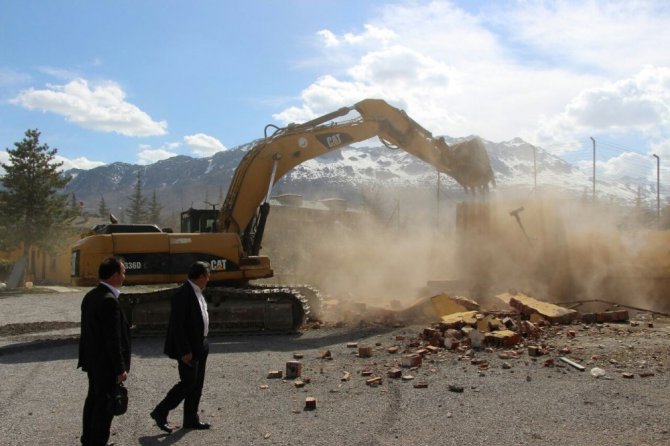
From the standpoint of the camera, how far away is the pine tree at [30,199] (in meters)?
36.1

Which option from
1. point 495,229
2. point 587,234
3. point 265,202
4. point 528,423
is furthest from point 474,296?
point 528,423

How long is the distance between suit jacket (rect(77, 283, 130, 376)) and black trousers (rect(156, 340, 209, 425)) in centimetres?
107

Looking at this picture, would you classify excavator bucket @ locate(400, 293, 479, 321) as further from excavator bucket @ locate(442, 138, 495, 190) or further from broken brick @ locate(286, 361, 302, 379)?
broken brick @ locate(286, 361, 302, 379)

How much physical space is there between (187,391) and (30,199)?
34472 millimetres

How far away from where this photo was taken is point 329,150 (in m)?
15.9

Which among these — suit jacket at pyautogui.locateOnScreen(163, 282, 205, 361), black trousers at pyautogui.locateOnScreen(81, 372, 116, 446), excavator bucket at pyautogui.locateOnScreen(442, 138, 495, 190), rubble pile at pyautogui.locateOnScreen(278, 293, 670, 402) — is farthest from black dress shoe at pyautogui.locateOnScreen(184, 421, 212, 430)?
excavator bucket at pyautogui.locateOnScreen(442, 138, 495, 190)

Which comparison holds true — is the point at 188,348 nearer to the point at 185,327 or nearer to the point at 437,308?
the point at 185,327

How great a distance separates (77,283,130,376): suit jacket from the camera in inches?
216

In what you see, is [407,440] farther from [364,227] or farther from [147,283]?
[364,227]

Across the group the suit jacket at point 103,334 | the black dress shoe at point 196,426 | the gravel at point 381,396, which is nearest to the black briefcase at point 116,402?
the suit jacket at point 103,334

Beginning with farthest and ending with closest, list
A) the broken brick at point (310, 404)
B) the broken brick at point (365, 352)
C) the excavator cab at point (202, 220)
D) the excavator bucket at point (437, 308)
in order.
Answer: the excavator cab at point (202, 220) < the excavator bucket at point (437, 308) < the broken brick at point (365, 352) < the broken brick at point (310, 404)

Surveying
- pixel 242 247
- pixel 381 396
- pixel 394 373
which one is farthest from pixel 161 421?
pixel 242 247

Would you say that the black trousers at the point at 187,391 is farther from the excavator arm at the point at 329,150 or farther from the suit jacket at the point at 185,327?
the excavator arm at the point at 329,150

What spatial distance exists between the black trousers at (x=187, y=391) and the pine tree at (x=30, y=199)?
33976 millimetres
